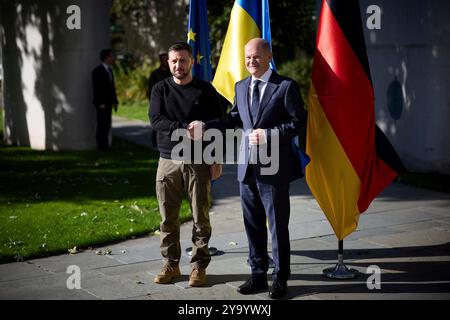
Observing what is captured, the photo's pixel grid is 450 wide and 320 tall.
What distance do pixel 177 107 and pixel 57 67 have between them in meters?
9.64

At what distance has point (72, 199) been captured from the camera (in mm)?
10547

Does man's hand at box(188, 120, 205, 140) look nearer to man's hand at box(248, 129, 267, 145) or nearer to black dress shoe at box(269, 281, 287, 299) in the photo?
man's hand at box(248, 129, 267, 145)

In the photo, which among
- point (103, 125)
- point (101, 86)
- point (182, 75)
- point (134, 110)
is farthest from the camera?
point (134, 110)

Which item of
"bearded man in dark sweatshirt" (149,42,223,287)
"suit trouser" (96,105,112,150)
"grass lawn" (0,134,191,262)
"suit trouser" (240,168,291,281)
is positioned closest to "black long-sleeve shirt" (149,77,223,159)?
"bearded man in dark sweatshirt" (149,42,223,287)

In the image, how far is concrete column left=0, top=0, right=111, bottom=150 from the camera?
15.2 metres

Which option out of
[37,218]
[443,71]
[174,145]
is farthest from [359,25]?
[443,71]

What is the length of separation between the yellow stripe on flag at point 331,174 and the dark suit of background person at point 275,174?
0.63 metres

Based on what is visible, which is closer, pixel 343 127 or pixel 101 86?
pixel 343 127

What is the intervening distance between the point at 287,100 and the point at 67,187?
6.37 meters

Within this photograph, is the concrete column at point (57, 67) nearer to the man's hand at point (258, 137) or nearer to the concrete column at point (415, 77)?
the concrete column at point (415, 77)

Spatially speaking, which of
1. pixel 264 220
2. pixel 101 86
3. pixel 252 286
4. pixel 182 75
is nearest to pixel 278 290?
pixel 252 286

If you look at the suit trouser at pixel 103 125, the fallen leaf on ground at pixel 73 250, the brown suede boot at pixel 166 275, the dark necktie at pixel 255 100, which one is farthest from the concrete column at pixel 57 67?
the dark necktie at pixel 255 100

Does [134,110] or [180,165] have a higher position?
[180,165]

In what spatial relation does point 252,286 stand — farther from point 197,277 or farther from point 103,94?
point 103,94
